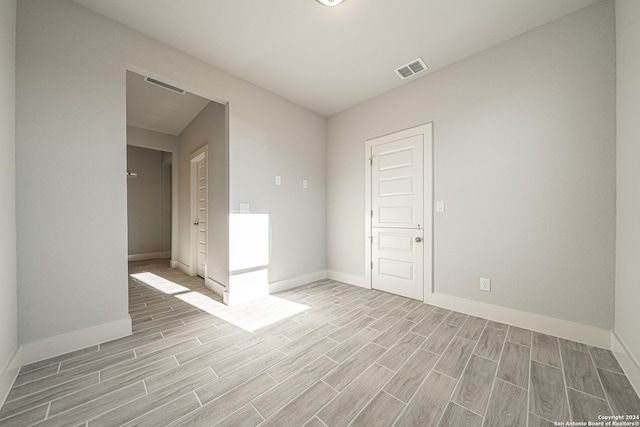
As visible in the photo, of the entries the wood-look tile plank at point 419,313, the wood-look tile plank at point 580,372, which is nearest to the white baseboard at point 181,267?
the wood-look tile plank at point 419,313

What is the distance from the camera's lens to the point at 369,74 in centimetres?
304

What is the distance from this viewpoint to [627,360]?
64.6 inches

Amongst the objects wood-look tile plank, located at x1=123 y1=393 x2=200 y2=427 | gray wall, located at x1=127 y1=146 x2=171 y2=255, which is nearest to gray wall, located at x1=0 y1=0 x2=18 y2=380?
wood-look tile plank, located at x1=123 y1=393 x2=200 y2=427

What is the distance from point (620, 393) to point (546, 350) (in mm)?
473

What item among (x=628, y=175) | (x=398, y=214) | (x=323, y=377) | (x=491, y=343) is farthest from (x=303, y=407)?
(x=628, y=175)

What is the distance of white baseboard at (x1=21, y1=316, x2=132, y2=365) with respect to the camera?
1787 mm

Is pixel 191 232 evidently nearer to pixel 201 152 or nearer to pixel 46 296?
pixel 201 152

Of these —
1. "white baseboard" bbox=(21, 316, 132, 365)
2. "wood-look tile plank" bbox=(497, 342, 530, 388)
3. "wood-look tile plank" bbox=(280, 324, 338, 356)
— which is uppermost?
"white baseboard" bbox=(21, 316, 132, 365)

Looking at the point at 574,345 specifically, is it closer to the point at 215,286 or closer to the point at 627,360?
the point at 627,360

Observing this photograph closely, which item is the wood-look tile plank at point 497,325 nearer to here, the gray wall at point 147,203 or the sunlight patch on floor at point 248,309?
the sunlight patch on floor at point 248,309

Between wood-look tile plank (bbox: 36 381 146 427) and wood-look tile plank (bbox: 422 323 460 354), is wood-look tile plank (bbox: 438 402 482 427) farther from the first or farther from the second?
wood-look tile plank (bbox: 36 381 146 427)

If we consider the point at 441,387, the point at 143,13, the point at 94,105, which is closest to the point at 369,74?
the point at 143,13

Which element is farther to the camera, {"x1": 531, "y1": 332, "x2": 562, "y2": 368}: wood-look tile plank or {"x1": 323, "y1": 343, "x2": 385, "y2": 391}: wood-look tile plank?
{"x1": 531, "y1": 332, "x2": 562, "y2": 368}: wood-look tile plank

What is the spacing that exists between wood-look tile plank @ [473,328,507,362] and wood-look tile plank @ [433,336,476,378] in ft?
0.20
